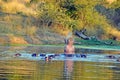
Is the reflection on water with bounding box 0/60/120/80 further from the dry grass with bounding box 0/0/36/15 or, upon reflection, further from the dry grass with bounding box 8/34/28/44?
the dry grass with bounding box 0/0/36/15

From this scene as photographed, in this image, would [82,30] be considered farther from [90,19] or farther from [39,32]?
[39,32]

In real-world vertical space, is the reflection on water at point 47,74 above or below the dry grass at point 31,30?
Answer: above

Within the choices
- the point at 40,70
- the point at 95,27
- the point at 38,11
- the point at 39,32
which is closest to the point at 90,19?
the point at 95,27

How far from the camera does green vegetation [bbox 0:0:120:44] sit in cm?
5584

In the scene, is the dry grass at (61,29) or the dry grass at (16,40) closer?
the dry grass at (16,40)

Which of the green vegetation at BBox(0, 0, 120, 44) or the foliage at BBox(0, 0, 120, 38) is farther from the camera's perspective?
the foliage at BBox(0, 0, 120, 38)

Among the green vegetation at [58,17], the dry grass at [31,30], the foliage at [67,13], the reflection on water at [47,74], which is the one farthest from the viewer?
the foliage at [67,13]

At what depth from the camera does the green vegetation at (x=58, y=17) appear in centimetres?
5584

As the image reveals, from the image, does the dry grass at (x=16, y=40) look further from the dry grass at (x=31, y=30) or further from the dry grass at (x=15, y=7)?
the dry grass at (x=15, y=7)

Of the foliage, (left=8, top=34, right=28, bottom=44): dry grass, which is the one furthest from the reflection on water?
the foliage

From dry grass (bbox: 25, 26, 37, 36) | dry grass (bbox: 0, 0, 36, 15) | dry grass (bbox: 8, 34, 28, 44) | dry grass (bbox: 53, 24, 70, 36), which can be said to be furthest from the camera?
dry grass (bbox: 0, 0, 36, 15)

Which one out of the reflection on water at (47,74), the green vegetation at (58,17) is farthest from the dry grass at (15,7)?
the reflection on water at (47,74)

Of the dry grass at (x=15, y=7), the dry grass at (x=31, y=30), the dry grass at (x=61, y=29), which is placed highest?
the dry grass at (x=15, y=7)

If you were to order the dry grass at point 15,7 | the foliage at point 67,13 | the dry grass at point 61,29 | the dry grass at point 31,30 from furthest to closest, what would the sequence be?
the foliage at point 67,13, the dry grass at point 15,7, the dry grass at point 61,29, the dry grass at point 31,30
